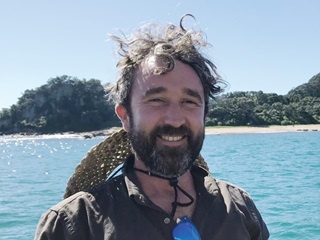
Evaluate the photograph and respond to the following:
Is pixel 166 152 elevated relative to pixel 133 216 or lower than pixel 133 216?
elevated

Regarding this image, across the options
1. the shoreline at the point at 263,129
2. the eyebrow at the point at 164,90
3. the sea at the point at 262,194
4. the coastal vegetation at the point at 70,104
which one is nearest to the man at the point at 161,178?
the eyebrow at the point at 164,90

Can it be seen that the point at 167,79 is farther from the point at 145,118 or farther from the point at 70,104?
the point at 70,104

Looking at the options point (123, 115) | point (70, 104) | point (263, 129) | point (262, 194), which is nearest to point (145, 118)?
point (123, 115)

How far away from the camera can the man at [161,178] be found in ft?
5.88

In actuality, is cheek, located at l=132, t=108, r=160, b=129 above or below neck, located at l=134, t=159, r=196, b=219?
above

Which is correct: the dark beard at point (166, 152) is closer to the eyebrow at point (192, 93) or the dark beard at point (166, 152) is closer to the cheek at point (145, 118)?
the cheek at point (145, 118)

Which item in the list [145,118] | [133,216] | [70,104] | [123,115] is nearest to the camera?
[133,216]

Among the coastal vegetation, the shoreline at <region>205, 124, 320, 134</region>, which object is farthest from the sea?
the coastal vegetation

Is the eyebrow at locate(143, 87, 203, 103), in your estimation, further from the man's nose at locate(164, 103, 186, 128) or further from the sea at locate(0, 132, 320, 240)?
the sea at locate(0, 132, 320, 240)

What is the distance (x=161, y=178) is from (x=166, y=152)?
15 cm

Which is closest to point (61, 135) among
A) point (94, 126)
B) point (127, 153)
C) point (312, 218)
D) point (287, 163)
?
point (94, 126)

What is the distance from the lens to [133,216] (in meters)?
1.82

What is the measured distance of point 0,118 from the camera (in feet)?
320

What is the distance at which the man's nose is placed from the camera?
1.89 meters
